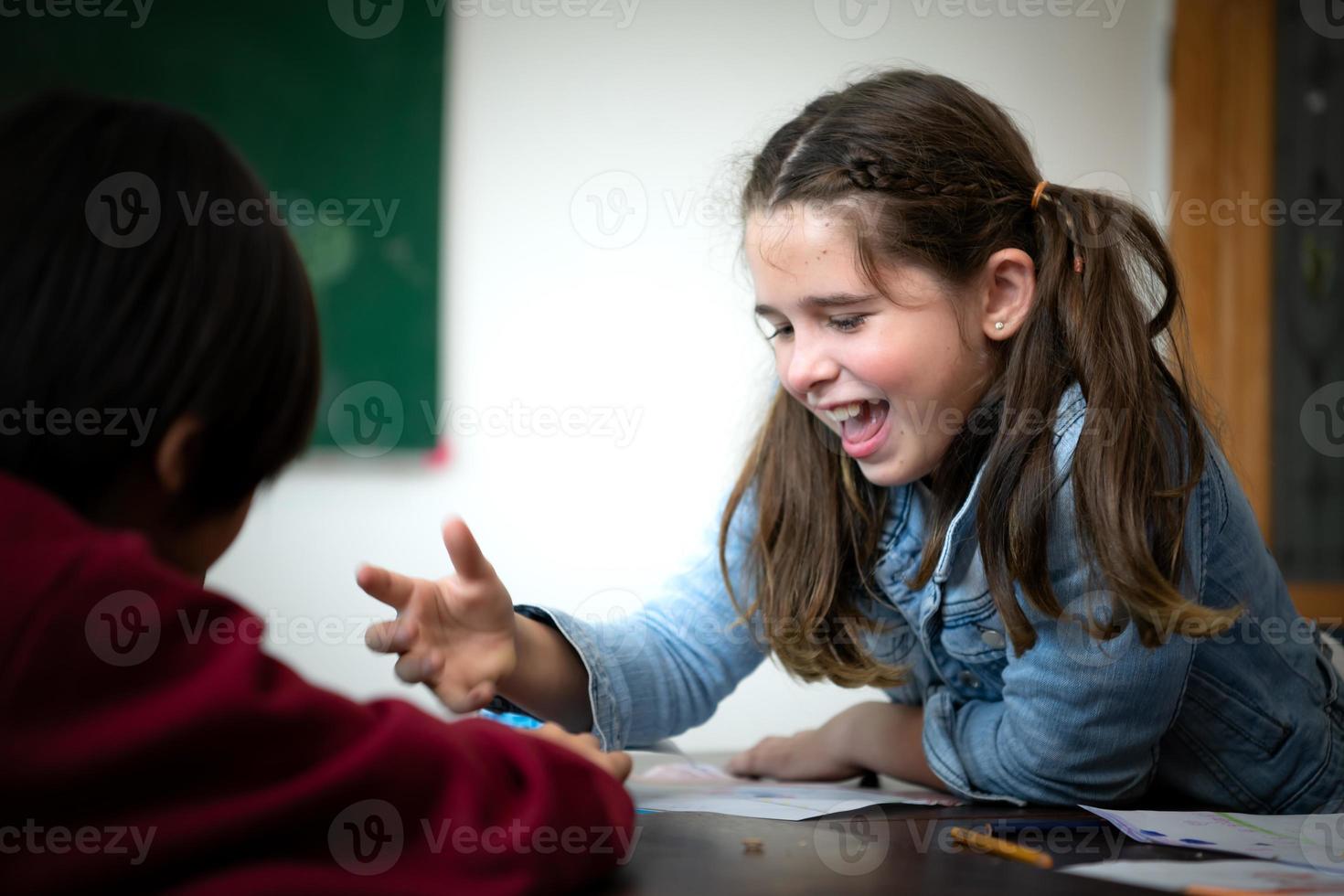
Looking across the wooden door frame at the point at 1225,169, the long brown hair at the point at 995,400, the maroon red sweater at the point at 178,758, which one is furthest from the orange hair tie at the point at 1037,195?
the wooden door frame at the point at 1225,169

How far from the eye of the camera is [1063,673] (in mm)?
932

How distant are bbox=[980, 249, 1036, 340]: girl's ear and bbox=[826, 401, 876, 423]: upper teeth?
130mm

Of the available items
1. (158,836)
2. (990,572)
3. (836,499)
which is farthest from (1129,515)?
(158,836)

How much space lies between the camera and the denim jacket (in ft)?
3.07

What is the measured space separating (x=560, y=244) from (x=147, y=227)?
1865 millimetres

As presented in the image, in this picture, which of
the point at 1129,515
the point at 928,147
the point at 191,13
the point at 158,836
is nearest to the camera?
the point at 158,836

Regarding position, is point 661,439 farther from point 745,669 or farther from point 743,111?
point 745,669

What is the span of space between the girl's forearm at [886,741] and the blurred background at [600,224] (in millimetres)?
1107

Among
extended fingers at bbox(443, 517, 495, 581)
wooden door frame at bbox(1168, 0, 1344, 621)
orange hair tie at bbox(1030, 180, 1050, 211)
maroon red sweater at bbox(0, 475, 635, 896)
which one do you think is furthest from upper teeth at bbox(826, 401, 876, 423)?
wooden door frame at bbox(1168, 0, 1344, 621)

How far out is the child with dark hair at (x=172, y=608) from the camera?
1.61 ft

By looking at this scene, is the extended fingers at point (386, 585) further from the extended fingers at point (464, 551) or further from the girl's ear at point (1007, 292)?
the girl's ear at point (1007, 292)

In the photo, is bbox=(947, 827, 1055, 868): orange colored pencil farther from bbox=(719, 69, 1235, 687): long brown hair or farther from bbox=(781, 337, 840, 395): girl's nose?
bbox=(781, 337, 840, 395): girl's nose

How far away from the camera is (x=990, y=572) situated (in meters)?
0.96
